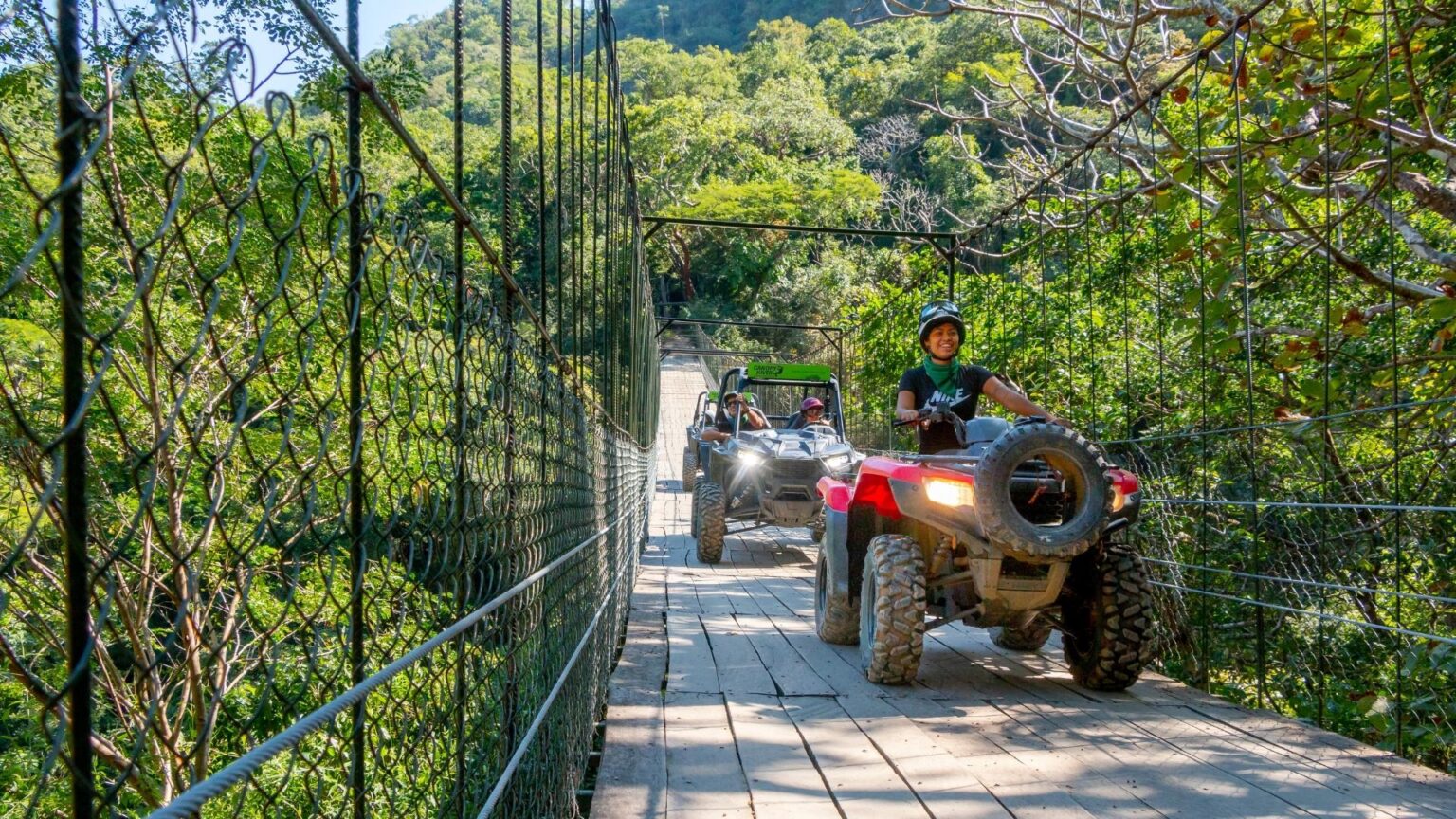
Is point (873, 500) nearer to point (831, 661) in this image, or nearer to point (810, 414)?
point (831, 661)

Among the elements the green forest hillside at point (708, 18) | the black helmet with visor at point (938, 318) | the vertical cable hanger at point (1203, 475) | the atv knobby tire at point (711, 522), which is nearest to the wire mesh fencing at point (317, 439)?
the black helmet with visor at point (938, 318)

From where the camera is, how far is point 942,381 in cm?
604

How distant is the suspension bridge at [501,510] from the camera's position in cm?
114


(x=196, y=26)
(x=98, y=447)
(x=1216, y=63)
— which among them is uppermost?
(x=1216, y=63)

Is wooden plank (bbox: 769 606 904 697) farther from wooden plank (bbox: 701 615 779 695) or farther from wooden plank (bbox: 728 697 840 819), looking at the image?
wooden plank (bbox: 728 697 840 819)

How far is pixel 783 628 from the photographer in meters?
7.09

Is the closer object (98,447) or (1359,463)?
(1359,463)

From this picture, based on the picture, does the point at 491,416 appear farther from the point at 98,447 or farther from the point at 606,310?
the point at 98,447

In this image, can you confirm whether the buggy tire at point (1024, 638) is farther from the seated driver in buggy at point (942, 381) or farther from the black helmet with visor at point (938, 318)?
the black helmet with visor at point (938, 318)

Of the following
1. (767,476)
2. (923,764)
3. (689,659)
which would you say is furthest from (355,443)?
(767,476)

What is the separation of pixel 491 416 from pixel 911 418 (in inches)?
130

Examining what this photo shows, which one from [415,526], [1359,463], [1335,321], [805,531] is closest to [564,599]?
[415,526]

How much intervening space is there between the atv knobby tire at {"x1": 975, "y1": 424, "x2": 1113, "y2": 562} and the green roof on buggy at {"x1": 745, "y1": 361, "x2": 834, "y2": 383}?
9464mm

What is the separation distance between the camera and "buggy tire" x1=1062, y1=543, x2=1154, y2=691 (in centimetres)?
493
